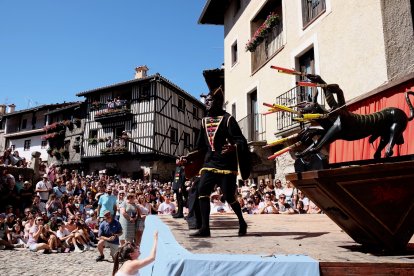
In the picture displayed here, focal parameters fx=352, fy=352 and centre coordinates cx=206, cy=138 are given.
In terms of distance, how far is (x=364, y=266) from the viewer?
2551 millimetres

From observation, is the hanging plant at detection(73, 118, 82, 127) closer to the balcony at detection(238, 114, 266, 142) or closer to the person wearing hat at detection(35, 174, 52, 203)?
the person wearing hat at detection(35, 174, 52, 203)

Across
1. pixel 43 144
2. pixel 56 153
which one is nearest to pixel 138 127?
pixel 56 153

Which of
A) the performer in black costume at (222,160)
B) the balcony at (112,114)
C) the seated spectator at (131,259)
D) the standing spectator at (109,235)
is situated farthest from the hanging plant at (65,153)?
the performer in black costume at (222,160)

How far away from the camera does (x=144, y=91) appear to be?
1228 inches

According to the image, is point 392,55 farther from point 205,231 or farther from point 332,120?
point 205,231

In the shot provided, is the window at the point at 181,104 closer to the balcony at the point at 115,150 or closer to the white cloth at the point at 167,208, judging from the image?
the balcony at the point at 115,150

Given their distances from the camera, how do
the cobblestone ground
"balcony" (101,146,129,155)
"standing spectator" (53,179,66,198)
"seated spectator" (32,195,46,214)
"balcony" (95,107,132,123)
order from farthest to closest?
"balcony" (95,107,132,123) → "balcony" (101,146,129,155) → "standing spectator" (53,179,66,198) → "seated spectator" (32,195,46,214) → the cobblestone ground

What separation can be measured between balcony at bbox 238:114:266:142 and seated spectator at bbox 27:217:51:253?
9039 mm

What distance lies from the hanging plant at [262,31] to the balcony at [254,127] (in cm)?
324

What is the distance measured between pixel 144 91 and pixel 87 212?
1778 centimetres

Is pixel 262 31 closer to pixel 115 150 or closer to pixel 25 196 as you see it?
pixel 25 196

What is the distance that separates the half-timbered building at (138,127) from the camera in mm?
29859

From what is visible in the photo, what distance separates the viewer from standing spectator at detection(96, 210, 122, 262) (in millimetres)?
10336

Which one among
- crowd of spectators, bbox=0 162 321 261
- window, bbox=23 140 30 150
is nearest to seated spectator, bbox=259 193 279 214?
crowd of spectators, bbox=0 162 321 261
